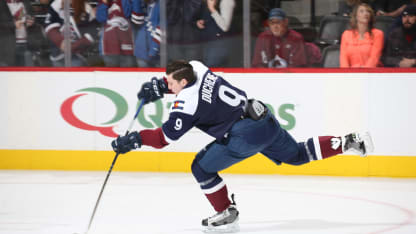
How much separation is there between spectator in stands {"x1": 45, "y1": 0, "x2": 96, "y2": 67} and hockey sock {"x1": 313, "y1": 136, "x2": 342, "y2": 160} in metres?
2.96

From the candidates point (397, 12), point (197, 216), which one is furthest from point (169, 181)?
point (397, 12)

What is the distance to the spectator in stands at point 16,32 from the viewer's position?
6.52 meters

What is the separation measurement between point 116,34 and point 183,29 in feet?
2.14

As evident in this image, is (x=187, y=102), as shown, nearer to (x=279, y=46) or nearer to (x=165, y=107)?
(x=165, y=107)

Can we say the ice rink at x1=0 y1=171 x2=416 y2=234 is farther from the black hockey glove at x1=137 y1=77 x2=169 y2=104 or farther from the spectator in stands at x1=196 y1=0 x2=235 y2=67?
the spectator in stands at x1=196 y1=0 x2=235 y2=67

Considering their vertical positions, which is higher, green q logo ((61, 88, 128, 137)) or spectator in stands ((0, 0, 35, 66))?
spectator in stands ((0, 0, 35, 66))

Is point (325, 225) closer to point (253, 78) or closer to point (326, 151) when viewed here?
point (326, 151)

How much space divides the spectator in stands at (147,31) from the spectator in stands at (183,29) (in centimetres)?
12

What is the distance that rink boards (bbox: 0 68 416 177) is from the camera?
232 inches

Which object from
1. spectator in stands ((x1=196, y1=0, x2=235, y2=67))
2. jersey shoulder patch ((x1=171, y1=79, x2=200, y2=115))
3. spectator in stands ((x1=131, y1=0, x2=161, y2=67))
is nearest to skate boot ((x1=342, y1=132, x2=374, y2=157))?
jersey shoulder patch ((x1=171, y1=79, x2=200, y2=115))

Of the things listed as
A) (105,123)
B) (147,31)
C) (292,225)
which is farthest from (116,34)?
(292,225)

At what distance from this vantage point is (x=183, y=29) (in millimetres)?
Result: 6332

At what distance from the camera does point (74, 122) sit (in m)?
6.36

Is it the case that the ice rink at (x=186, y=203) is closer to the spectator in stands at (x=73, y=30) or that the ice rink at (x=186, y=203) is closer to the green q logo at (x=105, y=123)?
the green q logo at (x=105, y=123)
